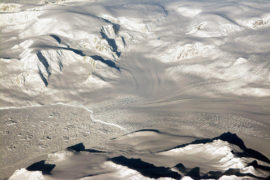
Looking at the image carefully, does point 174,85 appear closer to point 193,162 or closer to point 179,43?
point 179,43

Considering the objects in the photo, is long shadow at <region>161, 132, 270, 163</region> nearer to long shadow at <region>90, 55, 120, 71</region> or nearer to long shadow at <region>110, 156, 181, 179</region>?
long shadow at <region>110, 156, 181, 179</region>

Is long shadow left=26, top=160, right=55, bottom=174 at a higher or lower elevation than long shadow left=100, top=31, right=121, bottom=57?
lower

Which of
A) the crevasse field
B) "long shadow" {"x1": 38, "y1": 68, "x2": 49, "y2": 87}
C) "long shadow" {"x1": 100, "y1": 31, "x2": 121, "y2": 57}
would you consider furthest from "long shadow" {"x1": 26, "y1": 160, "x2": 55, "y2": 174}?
"long shadow" {"x1": 100, "y1": 31, "x2": 121, "y2": 57}

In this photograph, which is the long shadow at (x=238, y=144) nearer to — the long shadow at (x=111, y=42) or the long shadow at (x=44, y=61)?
the long shadow at (x=44, y=61)

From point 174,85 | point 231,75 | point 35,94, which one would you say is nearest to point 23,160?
point 35,94

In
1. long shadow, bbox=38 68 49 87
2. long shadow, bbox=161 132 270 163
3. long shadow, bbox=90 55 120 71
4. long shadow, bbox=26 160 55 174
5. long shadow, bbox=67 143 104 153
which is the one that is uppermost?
long shadow, bbox=90 55 120 71

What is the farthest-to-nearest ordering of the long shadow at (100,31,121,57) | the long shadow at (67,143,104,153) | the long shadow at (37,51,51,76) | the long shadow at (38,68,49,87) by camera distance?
the long shadow at (100,31,121,57), the long shadow at (37,51,51,76), the long shadow at (38,68,49,87), the long shadow at (67,143,104,153)

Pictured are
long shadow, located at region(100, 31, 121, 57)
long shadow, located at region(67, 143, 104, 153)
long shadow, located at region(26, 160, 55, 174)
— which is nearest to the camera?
long shadow, located at region(26, 160, 55, 174)
